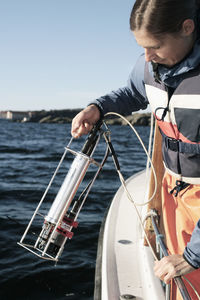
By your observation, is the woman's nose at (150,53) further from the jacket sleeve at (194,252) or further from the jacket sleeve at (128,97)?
the jacket sleeve at (194,252)

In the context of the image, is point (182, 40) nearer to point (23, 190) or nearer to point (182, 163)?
point (182, 163)

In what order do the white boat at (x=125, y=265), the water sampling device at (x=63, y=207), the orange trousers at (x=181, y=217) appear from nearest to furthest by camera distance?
the orange trousers at (x=181, y=217), the water sampling device at (x=63, y=207), the white boat at (x=125, y=265)

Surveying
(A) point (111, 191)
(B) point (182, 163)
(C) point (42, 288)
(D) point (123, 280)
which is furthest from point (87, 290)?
(A) point (111, 191)

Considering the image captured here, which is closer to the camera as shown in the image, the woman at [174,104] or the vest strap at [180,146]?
the woman at [174,104]

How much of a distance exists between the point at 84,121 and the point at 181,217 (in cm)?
70

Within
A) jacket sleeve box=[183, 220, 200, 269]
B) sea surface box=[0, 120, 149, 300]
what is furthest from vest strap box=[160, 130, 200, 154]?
sea surface box=[0, 120, 149, 300]

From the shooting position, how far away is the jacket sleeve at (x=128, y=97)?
193 cm

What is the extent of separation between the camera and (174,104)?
1608mm

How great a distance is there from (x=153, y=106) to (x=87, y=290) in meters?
2.57

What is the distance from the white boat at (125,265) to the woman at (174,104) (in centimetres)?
49

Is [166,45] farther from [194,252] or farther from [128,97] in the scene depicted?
[194,252]

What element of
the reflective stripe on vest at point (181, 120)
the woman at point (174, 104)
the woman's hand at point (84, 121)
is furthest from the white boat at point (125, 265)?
the woman's hand at point (84, 121)

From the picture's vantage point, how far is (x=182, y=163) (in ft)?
5.40

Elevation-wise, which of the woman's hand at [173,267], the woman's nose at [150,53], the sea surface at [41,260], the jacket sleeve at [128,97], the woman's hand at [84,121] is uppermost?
the woman's nose at [150,53]
